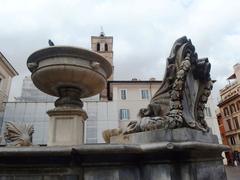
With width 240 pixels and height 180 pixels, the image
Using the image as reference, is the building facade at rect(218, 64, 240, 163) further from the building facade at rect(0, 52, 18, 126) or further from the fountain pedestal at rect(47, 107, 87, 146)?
the fountain pedestal at rect(47, 107, 87, 146)

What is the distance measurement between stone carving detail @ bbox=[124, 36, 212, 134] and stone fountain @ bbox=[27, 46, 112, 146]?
1279 mm

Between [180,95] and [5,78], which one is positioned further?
[5,78]

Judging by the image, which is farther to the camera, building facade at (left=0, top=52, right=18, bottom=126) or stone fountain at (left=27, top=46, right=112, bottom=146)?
building facade at (left=0, top=52, right=18, bottom=126)

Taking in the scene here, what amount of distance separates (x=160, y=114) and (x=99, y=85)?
161 cm

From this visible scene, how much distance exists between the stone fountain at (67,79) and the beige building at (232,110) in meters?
36.9

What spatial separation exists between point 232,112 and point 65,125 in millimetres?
40197

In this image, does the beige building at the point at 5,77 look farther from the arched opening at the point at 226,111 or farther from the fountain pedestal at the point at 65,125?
the arched opening at the point at 226,111

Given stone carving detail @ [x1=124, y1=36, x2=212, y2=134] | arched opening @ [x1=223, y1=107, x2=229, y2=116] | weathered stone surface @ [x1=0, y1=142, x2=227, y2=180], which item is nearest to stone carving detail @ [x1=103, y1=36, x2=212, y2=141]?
stone carving detail @ [x1=124, y1=36, x2=212, y2=134]

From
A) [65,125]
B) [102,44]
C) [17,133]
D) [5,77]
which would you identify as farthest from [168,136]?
[102,44]

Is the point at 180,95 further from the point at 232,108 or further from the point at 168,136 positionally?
the point at 232,108

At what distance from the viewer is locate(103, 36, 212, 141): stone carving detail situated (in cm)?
264

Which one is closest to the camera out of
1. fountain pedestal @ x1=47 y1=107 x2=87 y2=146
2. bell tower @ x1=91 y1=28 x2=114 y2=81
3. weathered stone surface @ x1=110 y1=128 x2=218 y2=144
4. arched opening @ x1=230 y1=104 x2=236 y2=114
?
weathered stone surface @ x1=110 y1=128 x2=218 y2=144

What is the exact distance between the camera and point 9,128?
415 centimetres

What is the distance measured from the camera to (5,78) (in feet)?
84.1
